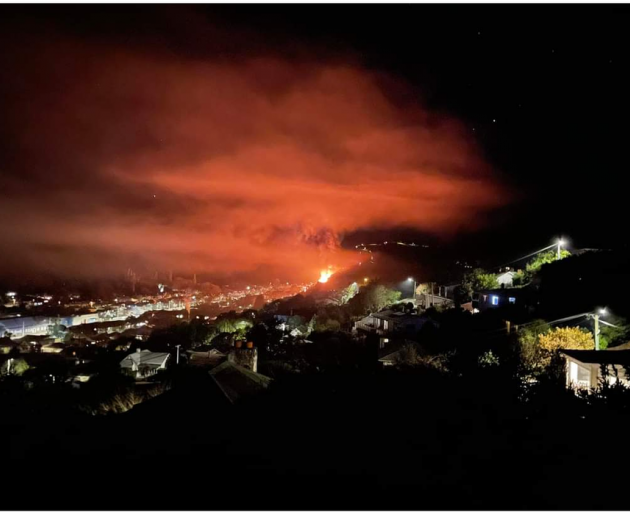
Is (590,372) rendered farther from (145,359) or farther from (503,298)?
(145,359)

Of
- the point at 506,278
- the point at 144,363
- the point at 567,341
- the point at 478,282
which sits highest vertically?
the point at 506,278

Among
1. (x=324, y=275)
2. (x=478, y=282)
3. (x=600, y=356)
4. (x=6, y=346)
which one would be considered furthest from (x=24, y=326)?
(x=600, y=356)

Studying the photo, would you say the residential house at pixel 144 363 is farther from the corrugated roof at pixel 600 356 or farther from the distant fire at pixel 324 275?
the distant fire at pixel 324 275

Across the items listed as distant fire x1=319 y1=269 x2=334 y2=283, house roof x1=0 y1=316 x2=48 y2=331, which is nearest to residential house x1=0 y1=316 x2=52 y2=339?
house roof x1=0 y1=316 x2=48 y2=331

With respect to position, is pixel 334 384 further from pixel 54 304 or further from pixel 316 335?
pixel 54 304

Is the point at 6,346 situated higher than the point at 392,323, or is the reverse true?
the point at 392,323
